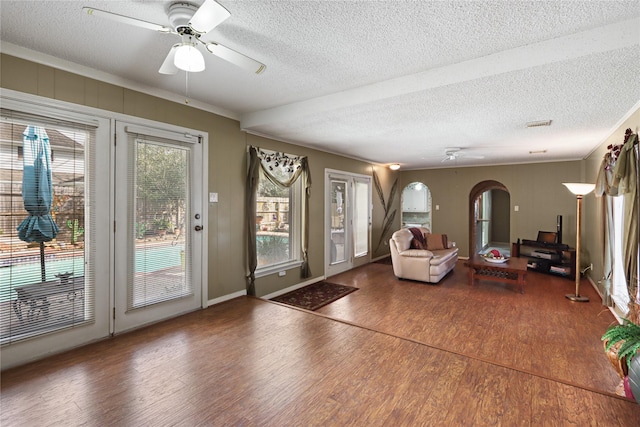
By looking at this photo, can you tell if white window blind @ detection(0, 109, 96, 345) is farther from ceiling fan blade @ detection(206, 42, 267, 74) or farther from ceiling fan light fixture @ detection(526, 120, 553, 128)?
ceiling fan light fixture @ detection(526, 120, 553, 128)

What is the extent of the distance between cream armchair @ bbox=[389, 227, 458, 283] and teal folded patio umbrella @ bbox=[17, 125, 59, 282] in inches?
186

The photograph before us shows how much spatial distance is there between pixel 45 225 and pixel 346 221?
15.4 feet

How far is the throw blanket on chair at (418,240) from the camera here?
19.0ft

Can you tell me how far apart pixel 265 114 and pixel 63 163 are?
210 centimetres

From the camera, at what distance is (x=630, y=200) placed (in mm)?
2891

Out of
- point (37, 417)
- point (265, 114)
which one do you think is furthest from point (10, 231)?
point (265, 114)

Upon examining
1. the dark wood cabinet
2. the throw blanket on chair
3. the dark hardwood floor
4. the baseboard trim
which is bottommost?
the dark hardwood floor

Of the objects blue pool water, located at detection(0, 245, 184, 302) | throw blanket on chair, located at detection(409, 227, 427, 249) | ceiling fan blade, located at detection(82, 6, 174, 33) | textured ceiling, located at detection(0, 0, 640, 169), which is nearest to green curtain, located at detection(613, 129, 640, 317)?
textured ceiling, located at detection(0, 0, 640, 169)

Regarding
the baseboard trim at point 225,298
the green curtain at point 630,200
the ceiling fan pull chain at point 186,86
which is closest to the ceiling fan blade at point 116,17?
Answer: the ceiling fan pull chain at point 186,86

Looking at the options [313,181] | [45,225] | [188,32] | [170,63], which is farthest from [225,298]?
[188,32]

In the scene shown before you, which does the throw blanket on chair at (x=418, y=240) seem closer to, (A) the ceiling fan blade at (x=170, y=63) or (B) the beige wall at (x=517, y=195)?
(B) the beige wall at (x=517, y=195)

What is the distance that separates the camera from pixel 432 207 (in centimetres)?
823

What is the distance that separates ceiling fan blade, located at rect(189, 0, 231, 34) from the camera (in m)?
1.48

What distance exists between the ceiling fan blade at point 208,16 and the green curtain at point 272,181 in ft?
8.24
